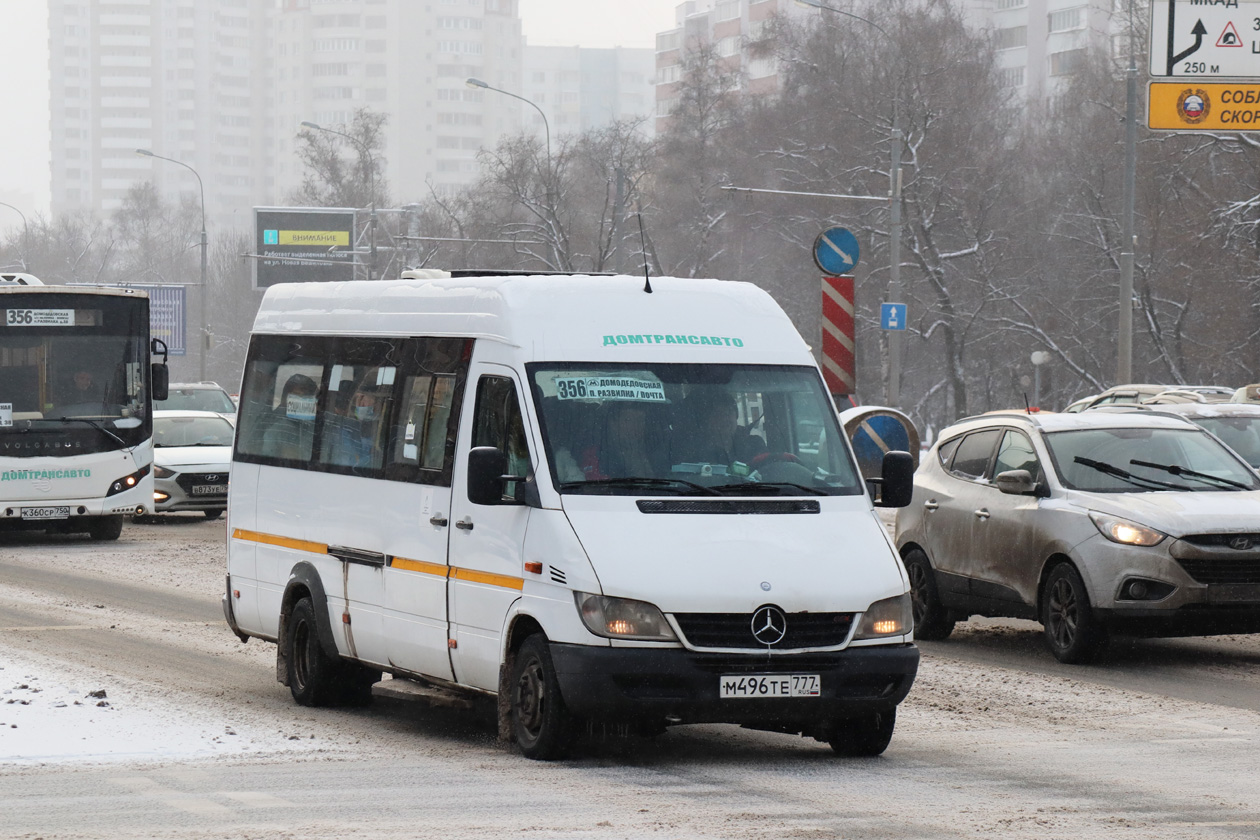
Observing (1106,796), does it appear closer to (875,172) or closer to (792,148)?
(875,172)

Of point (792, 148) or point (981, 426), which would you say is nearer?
point (981, 426)

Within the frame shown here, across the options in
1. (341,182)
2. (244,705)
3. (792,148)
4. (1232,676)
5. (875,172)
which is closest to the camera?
(244,705)

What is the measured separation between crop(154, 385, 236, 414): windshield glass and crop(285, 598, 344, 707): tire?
2081 cm

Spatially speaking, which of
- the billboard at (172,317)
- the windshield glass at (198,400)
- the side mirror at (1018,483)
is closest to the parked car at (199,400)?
the windshield glass at (198,400)

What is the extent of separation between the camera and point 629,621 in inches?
315

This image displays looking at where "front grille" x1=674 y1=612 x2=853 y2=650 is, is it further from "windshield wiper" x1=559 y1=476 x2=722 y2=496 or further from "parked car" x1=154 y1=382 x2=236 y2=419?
"parked car" x1=154 y1=382 x2=236 y2=419

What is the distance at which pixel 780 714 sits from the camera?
813cm

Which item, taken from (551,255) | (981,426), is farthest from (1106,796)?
(551,255)

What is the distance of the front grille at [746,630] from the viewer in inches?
316

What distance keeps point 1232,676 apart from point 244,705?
5.68m

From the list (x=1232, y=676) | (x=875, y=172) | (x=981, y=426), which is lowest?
(x=1232, y=676)

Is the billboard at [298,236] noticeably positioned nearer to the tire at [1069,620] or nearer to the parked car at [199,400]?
the parked car at [199,400]

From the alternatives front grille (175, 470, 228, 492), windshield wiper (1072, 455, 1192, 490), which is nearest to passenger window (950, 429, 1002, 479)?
windshield wiper (1072, 455, 1192, 490)

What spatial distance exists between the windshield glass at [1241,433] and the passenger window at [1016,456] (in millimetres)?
4664
